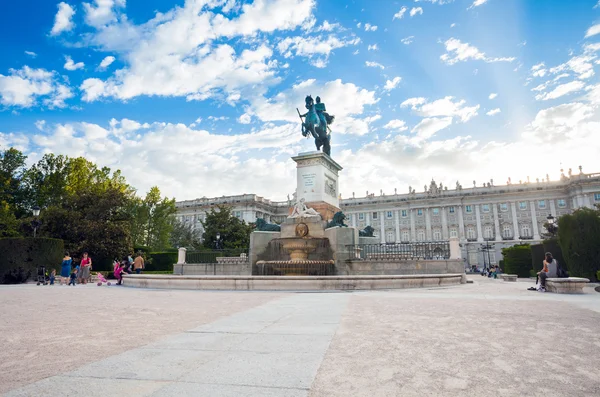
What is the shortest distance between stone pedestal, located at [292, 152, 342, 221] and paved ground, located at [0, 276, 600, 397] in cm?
1378

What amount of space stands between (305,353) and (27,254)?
25606 mm

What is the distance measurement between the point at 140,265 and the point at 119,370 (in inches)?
767

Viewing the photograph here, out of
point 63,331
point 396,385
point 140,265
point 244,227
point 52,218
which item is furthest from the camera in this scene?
point 244,227

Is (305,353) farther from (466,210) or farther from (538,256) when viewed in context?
(466,210)

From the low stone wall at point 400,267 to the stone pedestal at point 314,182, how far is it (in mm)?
4102

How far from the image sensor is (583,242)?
55.5 feet

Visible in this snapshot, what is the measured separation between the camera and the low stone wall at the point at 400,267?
57.2 ft

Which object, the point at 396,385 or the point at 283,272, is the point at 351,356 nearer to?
the point at 396,385

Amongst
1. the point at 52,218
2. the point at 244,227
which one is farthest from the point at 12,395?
the point at 244,227

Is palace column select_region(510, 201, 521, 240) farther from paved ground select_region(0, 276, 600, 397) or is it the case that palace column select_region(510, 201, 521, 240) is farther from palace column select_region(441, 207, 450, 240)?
paved ground select_region(0, 276, 600, 397)

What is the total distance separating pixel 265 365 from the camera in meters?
3.70

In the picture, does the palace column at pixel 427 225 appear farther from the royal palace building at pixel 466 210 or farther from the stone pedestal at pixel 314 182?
the stone pedestal at pixel 314 182

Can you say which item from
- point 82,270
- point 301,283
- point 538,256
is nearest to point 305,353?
point 301,283

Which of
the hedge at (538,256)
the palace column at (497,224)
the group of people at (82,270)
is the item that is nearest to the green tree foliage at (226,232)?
the group of people at (82,270)
